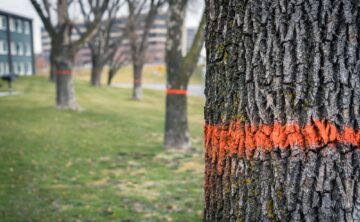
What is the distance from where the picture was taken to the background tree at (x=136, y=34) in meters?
21.9

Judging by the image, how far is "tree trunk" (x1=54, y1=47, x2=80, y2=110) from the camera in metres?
15.6

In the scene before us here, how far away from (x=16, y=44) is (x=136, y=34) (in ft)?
89.0

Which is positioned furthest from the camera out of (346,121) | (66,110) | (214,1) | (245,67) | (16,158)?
(66,110)

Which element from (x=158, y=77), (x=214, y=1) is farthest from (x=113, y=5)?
(x=158, y=77)

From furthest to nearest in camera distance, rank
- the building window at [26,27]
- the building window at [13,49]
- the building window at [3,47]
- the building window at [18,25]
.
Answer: the building window at [26,27] < the building window at [13,49] < the building window at [18,25] < the building window at [3,47]

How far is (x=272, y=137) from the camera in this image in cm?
162

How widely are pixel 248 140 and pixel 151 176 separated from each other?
6.06 m

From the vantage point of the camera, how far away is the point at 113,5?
25281 millimetres

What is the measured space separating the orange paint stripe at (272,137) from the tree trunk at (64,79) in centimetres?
1464

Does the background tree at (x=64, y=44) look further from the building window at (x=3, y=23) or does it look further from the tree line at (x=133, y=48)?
the building window at (x=3, y=23)

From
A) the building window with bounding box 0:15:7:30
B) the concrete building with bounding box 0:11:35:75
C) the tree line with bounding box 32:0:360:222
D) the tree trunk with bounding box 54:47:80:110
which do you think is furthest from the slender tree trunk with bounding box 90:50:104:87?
the tree line with bounding box 32:0:360:222

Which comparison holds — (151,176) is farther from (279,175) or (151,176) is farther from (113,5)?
(113,5)

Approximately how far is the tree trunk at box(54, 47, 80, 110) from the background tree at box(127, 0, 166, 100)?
6923 millimetres

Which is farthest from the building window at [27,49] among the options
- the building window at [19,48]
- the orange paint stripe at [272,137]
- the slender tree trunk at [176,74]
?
the orange paint stripe at [272,137]
